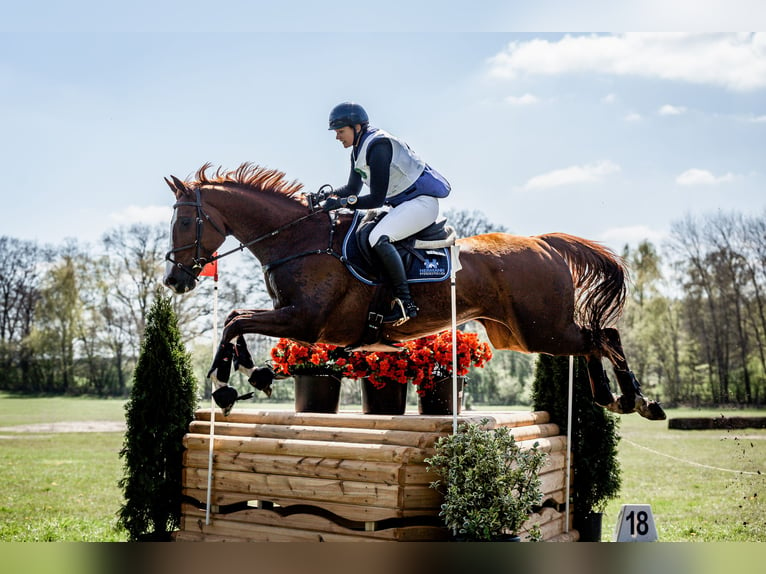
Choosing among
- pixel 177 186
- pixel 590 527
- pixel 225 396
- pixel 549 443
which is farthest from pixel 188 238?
pixel 590 527

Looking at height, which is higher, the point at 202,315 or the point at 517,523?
the point at 202,315

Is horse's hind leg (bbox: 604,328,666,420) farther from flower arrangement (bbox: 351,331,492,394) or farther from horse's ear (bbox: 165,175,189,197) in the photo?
horse's ear (bbox: 165,175,189,197)

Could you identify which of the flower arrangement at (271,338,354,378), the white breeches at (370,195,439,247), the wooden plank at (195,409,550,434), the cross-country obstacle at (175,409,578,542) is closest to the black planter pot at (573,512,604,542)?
the cross-country obstacle at (175,409,578,542)

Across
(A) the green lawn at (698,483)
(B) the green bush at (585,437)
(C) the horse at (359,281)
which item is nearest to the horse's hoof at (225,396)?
(C) the horse at (359,281)

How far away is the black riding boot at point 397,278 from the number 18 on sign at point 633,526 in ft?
5.69

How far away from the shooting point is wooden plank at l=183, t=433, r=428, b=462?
3.51 m

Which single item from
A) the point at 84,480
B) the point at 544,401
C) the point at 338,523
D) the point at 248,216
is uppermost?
the point at 248,216

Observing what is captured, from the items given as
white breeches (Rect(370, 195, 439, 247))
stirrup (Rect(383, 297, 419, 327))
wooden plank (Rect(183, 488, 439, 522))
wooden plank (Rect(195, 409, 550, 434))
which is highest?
white breeches (Rect(370, 195, 439, 247))

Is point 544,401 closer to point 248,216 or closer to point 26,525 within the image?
point 248,216

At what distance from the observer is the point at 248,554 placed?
12.1 ft

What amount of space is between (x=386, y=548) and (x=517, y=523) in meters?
0.70

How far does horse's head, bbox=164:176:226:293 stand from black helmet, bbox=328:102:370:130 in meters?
0.90

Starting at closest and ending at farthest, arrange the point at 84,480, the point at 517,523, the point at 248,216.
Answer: the point at 517,523 → the point at 248,216 → the point at 84,480

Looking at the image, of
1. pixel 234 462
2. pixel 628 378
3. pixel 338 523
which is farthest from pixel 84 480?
pixel 628 378
